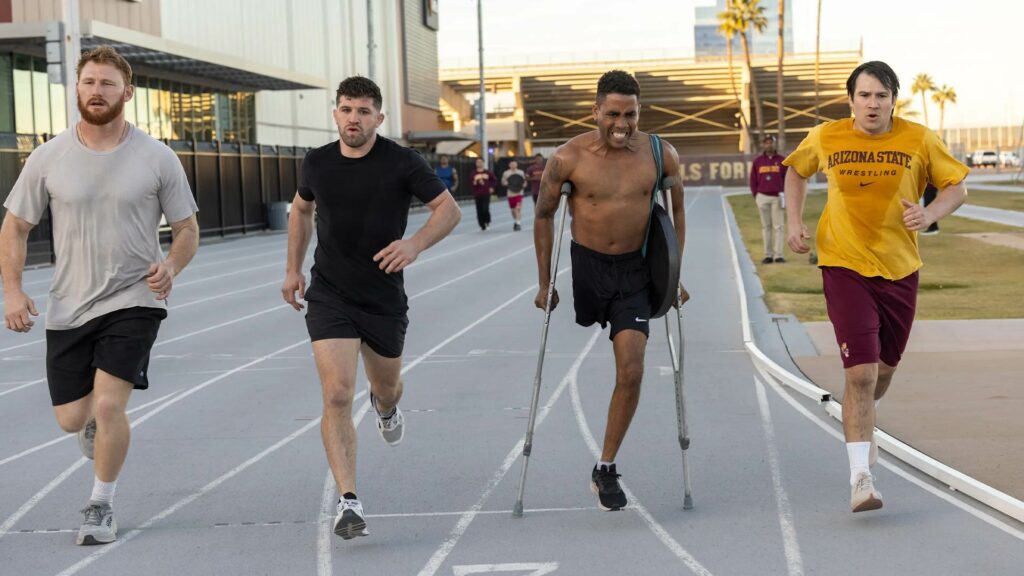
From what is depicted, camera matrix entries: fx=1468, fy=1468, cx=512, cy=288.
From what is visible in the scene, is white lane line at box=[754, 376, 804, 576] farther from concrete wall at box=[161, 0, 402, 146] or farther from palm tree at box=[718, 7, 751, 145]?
palm tree at box=[718, 7, 751, 145]

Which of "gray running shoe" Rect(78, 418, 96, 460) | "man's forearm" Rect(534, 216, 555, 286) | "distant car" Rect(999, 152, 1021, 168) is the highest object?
"man's forearm" Rect(534, 216, 555, 286)

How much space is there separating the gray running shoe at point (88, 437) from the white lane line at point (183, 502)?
0.42m

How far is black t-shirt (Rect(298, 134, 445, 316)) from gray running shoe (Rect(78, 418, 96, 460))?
1.14m

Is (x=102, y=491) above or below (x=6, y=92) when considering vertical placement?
below

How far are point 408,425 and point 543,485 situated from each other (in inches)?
83.7

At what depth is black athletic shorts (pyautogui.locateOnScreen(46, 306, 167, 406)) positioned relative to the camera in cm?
643

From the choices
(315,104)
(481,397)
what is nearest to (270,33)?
(315,104)

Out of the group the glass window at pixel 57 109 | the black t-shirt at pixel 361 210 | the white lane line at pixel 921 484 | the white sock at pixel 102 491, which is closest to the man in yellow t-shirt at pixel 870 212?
the white lane line at pixel 921 484

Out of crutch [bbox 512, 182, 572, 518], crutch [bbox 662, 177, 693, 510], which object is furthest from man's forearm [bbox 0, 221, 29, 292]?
crutch [bbox 662, 177, 693, 510]

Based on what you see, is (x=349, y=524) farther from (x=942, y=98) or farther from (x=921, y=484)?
(x=942, y=98)

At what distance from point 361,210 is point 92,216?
1.18 metres

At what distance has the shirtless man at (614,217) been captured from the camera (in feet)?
22.6

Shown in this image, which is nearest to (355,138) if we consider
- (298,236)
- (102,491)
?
(298,236)

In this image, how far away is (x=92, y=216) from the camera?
6.38 meters
